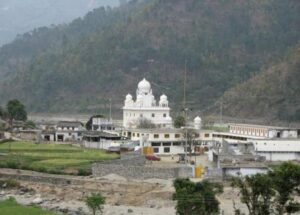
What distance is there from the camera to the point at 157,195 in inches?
1612

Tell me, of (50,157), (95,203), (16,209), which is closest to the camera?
(95,203)

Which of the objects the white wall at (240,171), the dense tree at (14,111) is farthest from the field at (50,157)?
the dense tree at (14,111)

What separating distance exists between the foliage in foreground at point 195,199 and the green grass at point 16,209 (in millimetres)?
6681

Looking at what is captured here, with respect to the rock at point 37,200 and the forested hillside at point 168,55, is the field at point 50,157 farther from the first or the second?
the forested hillside at point 168,55

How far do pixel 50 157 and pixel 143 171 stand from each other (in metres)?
9.74

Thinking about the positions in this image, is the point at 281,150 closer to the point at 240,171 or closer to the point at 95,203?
the point at 240,171

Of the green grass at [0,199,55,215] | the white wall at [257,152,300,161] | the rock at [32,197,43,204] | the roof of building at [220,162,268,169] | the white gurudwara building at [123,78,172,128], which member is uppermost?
the white gurudwara building at [123,78,172,128]

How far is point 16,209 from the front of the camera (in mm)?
37969

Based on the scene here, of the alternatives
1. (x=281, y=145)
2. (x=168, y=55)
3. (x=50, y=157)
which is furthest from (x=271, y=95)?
(x=50, y=157)

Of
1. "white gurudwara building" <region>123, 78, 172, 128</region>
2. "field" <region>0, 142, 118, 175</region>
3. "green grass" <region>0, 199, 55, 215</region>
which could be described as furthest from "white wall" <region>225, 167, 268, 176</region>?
"white gurudwara building" <region>123, 78, 172, 128</region>

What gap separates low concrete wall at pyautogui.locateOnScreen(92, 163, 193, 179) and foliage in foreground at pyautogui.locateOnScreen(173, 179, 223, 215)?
1064cm

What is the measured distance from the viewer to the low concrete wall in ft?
148

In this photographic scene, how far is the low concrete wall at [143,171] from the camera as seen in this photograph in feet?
148

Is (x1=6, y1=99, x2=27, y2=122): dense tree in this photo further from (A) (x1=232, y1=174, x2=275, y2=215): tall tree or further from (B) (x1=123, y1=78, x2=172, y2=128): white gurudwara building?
(A) (x1=232, y1=174, x2=275, y2=215): tall tree
